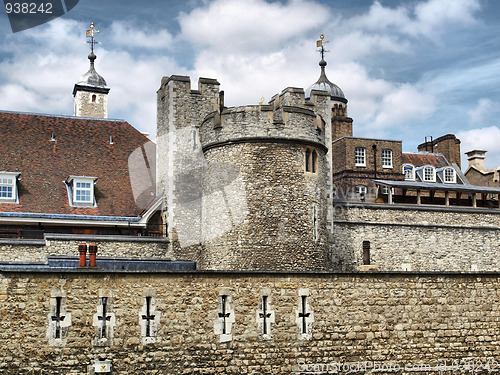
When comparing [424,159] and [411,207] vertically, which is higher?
[424,159]

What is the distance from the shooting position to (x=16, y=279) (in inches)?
651

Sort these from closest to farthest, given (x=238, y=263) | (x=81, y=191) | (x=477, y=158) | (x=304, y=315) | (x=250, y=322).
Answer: (x=250, y=322), (x=304, y=315), (x=238, y=263), (x=81, y=191), (x=477, y=158)

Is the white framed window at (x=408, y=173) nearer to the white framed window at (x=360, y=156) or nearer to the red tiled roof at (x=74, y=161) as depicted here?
the white framed window at (x=360, y=156)

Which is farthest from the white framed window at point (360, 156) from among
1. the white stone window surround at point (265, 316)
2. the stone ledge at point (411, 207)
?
the white stone window surround at point (265, 316)

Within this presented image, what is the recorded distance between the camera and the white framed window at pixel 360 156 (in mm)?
41281

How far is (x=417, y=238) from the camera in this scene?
28.9 meters

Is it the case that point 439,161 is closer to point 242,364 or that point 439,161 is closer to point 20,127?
point 20,127

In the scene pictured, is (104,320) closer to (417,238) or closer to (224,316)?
(224,316)

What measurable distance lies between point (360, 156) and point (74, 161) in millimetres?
19164

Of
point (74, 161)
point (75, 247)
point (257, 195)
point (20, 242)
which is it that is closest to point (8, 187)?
point (20, 242)

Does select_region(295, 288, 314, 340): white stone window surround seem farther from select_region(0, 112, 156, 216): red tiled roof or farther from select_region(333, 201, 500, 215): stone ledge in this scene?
select_region(0, 112, 156, 216): red tiled roof

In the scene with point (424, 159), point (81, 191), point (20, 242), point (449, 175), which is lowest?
point (20, 242)

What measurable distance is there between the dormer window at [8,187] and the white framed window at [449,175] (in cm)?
2728

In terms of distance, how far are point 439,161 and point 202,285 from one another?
31301 mm
